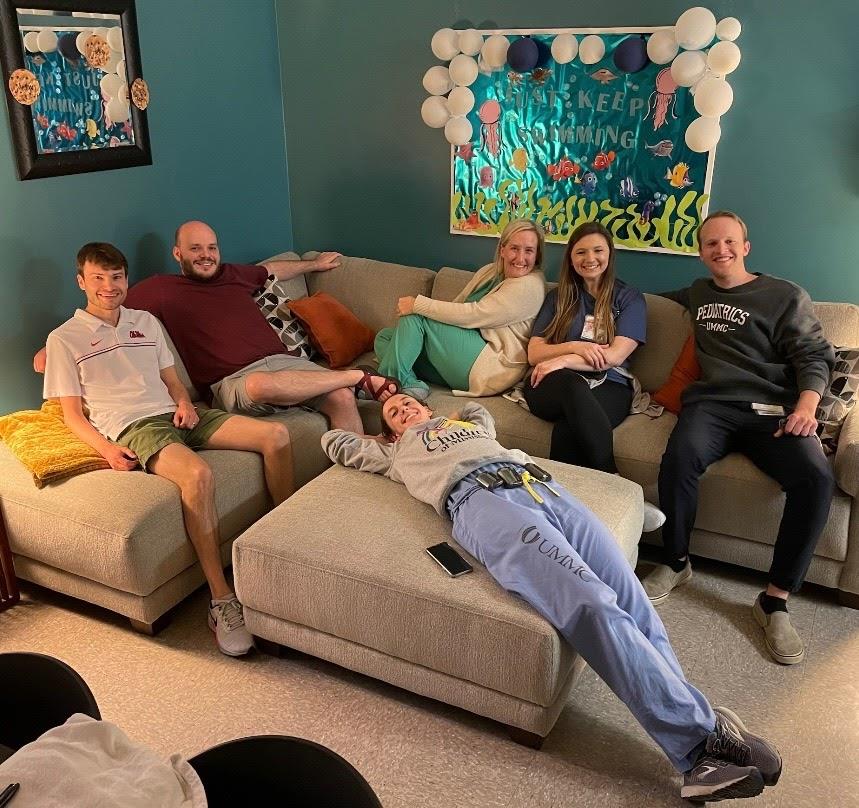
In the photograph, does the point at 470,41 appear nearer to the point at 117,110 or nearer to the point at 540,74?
the point at 540,74

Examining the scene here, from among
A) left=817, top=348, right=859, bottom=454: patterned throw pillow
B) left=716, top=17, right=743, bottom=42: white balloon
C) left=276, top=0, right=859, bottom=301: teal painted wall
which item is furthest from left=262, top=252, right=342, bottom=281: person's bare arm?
left=817, top=348, right=859, bottom=454: patterned throw pillow

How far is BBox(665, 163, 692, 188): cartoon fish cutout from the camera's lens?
3.49 m

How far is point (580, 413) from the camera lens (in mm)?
2971

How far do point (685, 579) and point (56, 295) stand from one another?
2.64m

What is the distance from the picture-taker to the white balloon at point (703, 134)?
331 centimetres

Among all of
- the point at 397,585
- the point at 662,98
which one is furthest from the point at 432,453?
the point at 662,98

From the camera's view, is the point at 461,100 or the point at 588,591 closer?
the point at 588,591

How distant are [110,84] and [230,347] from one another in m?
1.21

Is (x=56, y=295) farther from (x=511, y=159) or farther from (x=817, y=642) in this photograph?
(x=817, y=642)

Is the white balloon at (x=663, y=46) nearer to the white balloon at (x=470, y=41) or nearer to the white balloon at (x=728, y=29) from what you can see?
the white balloon at (x=728, y=29)

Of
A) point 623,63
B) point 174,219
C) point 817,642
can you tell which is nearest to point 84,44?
point 174,219

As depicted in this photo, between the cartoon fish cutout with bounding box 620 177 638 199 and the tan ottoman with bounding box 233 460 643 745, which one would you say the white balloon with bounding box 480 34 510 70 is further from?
the tan ottoman with bounding box 233 460 643 745

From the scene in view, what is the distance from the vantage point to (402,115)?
4.09 meters

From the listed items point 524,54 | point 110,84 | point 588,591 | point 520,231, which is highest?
point 524,54
